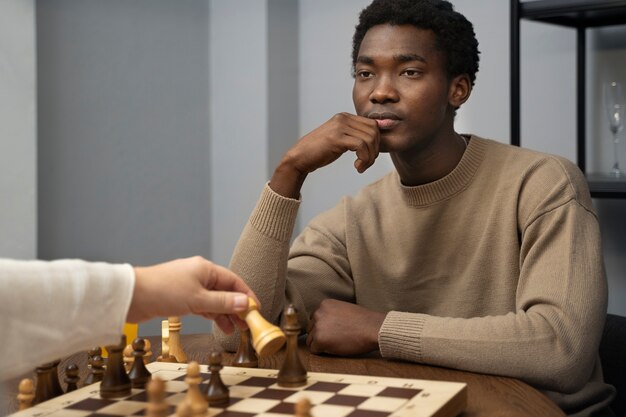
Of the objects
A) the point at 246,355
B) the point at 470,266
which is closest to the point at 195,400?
the point at 246,355

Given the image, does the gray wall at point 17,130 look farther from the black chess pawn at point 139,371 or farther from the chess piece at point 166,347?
the black chess pawn at point 139,371

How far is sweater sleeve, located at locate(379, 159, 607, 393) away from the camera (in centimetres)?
180

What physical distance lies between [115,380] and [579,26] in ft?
7.20

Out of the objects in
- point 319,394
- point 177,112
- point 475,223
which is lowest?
point 319,394

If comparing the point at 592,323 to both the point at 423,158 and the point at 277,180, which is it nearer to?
the point at 423,158

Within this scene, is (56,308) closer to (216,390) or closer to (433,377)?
(216,390)

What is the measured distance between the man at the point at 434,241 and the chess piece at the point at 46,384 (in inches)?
24.0

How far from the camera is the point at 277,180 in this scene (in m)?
2.17

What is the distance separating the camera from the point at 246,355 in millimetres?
1757

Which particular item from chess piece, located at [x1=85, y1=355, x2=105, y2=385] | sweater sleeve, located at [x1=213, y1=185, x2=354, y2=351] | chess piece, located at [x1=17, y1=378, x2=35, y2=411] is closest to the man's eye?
sweater sleeve, located at [x1=213, y1=185, x2=354, y2=351]

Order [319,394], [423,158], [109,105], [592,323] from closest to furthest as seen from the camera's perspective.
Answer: [319,394] → [592,323] → [423,158] → [109,105]

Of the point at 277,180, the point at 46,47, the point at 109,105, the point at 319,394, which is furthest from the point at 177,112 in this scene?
the point at 319,394

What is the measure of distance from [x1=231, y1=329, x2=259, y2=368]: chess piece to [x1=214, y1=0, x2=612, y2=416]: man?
0.22 m

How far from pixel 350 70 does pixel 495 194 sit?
5.51 feet
